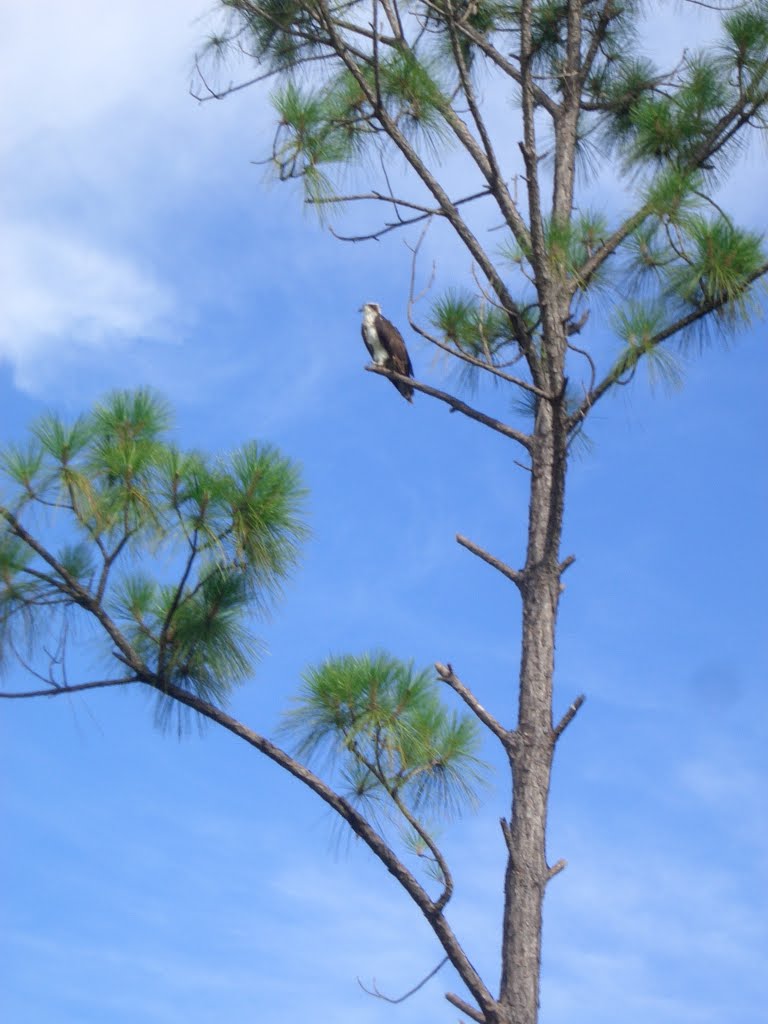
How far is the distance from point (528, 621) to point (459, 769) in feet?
1.43

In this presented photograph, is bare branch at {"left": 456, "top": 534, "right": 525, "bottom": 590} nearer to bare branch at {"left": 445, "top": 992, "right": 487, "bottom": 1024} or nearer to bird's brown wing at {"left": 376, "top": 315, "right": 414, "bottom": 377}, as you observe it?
bare branch at {"left": 445, "top": 992, "right": 487, "bottom": 1024}

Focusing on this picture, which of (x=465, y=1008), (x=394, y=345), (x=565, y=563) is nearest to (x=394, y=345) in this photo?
(x=394, y=345)

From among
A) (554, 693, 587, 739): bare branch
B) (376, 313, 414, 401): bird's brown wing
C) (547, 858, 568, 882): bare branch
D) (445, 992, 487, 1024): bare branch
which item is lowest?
(445, 992, 487, 1024): bare branch

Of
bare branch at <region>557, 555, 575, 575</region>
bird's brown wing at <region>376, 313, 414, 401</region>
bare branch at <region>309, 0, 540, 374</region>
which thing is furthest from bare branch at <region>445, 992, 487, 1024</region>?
bird's brown wing at <region>376, 313, 414, 401</region>

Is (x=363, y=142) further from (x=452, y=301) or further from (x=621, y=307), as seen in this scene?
(x=621, y=307)

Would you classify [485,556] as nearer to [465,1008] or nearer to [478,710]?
[478,710]

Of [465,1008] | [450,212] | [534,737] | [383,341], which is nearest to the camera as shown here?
[465,1008]

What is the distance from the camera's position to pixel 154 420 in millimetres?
3545

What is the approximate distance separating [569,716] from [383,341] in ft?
8.50

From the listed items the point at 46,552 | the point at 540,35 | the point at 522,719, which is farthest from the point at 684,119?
the point at 46,552

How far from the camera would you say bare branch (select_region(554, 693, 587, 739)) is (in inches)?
125

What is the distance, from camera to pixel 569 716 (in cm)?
320

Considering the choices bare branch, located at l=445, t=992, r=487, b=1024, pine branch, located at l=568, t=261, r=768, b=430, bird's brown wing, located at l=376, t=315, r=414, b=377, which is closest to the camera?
bare branch, located at l=445, t=992, r=487, b=1024

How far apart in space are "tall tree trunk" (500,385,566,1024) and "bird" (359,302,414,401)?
1.83 metres
